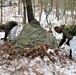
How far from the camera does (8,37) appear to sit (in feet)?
27.8

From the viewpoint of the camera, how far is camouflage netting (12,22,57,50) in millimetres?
6480

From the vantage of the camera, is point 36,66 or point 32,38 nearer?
point 36,66

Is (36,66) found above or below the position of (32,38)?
below

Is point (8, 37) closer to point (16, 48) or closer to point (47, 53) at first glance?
point (16, 48)

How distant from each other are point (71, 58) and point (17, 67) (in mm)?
1839

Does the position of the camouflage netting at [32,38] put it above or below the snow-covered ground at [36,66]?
above

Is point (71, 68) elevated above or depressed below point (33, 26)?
below

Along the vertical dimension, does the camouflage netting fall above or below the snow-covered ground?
Answer: above

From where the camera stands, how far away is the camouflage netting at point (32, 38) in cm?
648

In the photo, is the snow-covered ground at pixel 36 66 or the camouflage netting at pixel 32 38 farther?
the camouflage netting at pixel 32 38

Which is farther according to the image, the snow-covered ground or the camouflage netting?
the camouflage netting

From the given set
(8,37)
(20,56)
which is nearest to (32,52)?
(20,56)

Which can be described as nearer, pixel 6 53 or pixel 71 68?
pixel 71 68

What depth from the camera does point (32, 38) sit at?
6.76 meters
